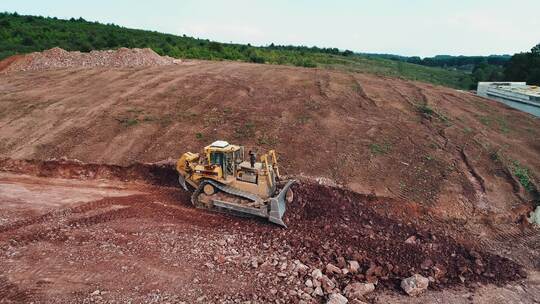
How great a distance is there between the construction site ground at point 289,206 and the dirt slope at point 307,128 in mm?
84

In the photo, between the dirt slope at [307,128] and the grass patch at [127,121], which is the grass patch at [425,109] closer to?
the dirt slope at [307,128]

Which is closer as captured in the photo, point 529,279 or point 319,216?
point 529,279

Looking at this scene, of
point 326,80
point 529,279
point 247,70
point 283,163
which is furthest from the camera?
point 247,70

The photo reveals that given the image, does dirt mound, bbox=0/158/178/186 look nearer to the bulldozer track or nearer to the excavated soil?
the excavated soil

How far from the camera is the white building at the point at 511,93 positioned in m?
22.3

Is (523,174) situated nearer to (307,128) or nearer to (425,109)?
(425,109)

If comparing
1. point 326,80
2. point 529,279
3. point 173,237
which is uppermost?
point 326,80

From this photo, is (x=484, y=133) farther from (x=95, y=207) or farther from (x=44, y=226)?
(x=44, y=226)

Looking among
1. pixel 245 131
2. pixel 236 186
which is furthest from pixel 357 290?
pixel 245 131

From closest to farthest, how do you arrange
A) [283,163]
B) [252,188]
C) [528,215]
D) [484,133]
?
[252,188]
[528,215]
[283,163]
[484,133]

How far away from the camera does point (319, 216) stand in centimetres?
1165

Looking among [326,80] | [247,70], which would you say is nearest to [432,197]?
[326,80]

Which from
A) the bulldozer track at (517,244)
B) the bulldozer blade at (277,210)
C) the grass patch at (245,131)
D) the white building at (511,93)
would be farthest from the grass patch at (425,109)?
the bulldozer blade at (277,210)

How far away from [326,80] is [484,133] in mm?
9037
